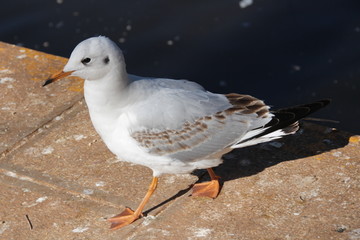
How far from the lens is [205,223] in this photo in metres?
3.96

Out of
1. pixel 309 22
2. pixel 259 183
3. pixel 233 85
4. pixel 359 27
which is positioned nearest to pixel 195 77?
pixel 233 85

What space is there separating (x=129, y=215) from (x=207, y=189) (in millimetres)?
520

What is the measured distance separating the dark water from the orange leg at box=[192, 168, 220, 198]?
3544 millimetres

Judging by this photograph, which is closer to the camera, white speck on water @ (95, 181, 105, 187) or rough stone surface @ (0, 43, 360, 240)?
rough stone surface @ (0, 43, 360, 240)

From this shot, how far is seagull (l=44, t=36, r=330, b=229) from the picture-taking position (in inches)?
156

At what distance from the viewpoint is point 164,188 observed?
171 inches

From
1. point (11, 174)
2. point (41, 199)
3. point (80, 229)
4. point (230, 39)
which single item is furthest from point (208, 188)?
point (230, 39)

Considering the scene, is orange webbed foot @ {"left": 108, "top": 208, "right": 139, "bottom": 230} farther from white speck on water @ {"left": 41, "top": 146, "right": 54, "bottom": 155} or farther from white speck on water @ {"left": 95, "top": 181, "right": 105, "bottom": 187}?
white speck on water @ {"left": 41, "top": 146, "right": 54, "bottom": 155}

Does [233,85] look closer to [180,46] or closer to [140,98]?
[180,46]

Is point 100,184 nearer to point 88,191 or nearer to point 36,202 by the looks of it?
point 88,191

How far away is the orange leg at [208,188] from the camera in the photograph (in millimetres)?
4188

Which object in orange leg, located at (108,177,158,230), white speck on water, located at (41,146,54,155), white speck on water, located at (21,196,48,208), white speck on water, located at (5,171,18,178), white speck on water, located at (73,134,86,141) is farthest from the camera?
white speck on water, located at (73,134,86,141)

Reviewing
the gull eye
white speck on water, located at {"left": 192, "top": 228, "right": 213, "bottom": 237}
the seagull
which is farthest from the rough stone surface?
the gull eye

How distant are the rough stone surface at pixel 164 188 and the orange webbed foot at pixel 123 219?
1.4 inches
